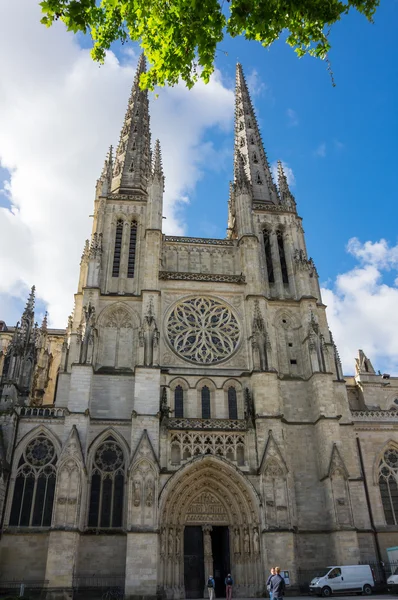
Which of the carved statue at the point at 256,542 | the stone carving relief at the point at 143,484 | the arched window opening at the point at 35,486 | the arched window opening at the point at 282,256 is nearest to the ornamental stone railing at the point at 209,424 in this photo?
the stone carving relief at the point at 143,484

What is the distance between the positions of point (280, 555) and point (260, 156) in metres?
25.3

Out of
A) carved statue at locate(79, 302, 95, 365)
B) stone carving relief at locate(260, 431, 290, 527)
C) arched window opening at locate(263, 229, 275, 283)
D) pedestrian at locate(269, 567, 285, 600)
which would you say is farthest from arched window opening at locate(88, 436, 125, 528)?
arched window opening at locate(263, 229, 275, 283)

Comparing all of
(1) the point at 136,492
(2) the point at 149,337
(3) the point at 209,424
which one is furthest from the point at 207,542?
(2) the point at 149,337

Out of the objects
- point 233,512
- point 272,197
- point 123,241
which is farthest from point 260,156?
point 233,512

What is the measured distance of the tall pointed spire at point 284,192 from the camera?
29453 millimetres

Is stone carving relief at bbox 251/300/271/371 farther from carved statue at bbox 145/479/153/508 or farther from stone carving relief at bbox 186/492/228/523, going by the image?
carved statue at bbox 145/479/153/508

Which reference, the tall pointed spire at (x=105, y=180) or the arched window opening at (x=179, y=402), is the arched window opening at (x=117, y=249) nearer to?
the tall pointed spire at (x=105, y=180)

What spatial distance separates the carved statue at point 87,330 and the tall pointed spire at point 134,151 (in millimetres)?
10439

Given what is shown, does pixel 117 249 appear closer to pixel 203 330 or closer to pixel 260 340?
pixel 203 330

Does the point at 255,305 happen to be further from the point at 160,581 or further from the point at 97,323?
the point at 160,581

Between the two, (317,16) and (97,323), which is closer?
(317,16)

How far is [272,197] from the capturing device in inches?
1243

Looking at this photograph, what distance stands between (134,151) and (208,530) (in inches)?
973

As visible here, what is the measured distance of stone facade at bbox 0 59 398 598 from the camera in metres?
18.6
